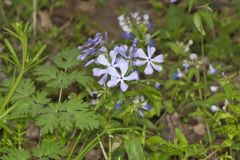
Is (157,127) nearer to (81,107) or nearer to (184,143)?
(184,143)

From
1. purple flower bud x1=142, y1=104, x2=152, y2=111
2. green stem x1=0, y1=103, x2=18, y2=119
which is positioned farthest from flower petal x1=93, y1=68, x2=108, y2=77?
green stem x1=0, y1=103, x2=18, y2=119

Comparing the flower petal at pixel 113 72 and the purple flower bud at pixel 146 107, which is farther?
the purple flower bud at pixel 146 107

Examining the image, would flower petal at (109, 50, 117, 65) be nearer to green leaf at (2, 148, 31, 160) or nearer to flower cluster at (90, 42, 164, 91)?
flower cluster at (90, 42, 164, 91)

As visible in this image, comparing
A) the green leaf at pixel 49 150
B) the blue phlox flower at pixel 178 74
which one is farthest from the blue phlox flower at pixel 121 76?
the blue phlox flower at pixel 178 74

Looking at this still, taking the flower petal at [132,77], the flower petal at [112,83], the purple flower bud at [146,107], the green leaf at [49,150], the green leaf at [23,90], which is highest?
the green leaf at [23,90]

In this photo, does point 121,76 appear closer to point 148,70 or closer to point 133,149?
point 148,70

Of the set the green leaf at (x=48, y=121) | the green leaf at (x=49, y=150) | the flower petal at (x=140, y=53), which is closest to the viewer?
the green leaf at (x=48, y=121)

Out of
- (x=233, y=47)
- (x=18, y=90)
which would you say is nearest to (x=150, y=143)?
(x=18, y=90)

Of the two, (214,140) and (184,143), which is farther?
(214,140)

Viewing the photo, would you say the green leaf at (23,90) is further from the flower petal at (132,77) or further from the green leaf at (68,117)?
the flower petal at (132,77)
